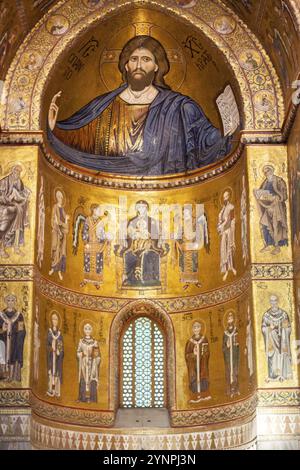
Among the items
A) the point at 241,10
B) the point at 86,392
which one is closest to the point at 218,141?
the point at 241,10

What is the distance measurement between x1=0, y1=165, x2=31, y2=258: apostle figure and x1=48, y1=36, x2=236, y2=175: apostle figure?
8.41ft

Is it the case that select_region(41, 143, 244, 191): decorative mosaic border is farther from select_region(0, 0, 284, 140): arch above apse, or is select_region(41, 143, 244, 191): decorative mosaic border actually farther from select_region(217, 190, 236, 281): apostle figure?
select_region(0, 0, 284, 140): arch above apse

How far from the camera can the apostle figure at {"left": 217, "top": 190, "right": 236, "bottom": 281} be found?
25.0 meters

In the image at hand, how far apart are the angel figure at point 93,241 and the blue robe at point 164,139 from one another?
4.24 ft

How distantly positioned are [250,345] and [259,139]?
4.93m

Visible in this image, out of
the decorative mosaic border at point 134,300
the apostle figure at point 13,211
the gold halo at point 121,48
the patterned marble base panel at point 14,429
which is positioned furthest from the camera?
the gold halo at point 121,48

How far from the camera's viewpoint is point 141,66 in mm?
26531

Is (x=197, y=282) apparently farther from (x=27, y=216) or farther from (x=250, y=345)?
(x=27, y=216)

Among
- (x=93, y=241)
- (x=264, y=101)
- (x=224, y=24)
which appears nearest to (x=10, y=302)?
(x=93, y=241)

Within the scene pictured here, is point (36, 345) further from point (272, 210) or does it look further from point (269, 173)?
point (269, 173)

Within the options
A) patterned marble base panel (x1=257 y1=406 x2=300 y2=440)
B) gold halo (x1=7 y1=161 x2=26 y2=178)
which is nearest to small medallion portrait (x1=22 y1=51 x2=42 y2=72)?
gold halo (x1=7 y1=161 x2=26 y2=178)

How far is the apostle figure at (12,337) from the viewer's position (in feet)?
73.6

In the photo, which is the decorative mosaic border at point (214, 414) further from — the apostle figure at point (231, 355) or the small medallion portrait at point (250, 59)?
the small medallion portrait at point (250, 59)

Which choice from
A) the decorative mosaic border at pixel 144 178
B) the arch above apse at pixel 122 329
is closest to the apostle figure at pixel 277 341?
the arch above apse at pixel 122 329
